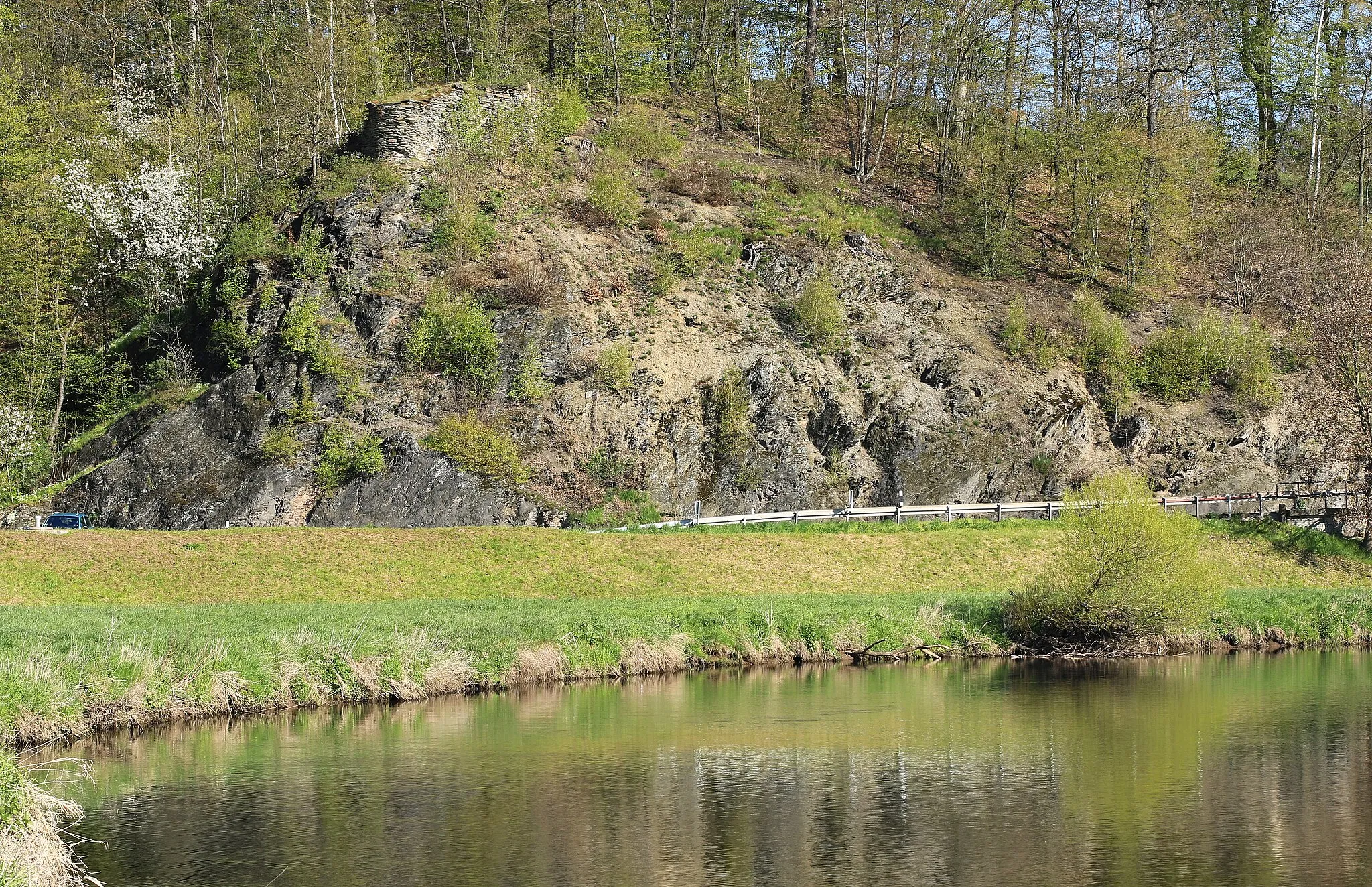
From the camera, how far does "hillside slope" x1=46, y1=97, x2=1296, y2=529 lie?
48.8 metres

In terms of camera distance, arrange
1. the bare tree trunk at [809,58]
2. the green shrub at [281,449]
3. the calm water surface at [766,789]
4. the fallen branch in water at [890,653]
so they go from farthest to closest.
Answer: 1. the bare tree trunk at [809,58]
2. the green shrub at [281,449]
3. the fallen branch in water at [890,653]
4. the calm water surface at [766,789]

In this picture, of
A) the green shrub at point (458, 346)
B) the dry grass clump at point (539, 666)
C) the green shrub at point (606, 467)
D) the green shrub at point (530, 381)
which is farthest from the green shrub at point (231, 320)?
the dry grass clump at point (539, 666)

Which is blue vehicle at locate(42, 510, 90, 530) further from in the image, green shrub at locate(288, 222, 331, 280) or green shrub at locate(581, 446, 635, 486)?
green shrub at locate(581, 446, 635, 486)

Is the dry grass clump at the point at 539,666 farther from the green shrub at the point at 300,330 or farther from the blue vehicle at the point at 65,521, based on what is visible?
the green shrub at the point at 300,330

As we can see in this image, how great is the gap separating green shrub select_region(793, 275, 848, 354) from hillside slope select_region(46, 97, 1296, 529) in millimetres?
145

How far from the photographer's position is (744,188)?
66812 mm

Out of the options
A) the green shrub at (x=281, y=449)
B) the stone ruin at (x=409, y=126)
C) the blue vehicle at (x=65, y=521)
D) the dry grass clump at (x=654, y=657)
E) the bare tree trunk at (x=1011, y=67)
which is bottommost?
the dry grass clump at (x=654, y=657)

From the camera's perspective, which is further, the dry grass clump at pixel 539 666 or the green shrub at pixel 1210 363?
the green shrub at pixel 1210 363

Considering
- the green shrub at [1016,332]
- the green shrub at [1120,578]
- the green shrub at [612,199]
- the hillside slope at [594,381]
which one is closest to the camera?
the green shrub at [1120,578]

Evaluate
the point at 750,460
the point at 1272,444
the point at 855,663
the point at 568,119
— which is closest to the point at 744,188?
the point at 568,119

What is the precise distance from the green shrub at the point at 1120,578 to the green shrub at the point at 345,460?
25871mm

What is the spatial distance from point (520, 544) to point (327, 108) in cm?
3376

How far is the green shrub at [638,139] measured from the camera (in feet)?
218

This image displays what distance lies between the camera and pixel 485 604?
115 feet
